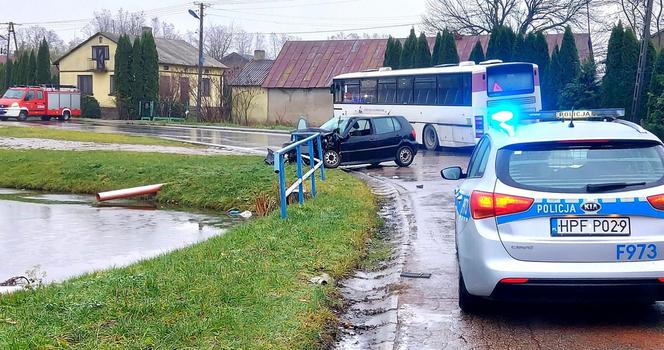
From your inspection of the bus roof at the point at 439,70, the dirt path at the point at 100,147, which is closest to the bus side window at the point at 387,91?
the bus roof at the point at 439,70

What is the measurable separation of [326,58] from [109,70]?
60.7 feet

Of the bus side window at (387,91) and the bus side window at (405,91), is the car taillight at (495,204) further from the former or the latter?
the bus side window at (387,91)

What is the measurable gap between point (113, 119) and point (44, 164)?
129ft

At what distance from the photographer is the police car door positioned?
661 centimetres

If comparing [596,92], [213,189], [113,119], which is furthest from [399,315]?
[113,119]

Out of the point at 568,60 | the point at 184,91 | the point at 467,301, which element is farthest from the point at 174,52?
the point at 467,301

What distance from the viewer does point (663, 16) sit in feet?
214

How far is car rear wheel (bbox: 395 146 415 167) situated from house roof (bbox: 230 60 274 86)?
126 ft

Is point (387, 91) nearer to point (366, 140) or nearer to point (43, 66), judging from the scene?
point (366, 140)

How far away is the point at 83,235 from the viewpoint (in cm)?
1434

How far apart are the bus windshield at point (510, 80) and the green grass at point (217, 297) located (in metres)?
15.2

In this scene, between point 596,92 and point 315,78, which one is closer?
point 596,92

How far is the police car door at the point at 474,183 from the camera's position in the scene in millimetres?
6607

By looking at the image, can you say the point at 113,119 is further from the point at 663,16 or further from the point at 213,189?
the point at 213,189
